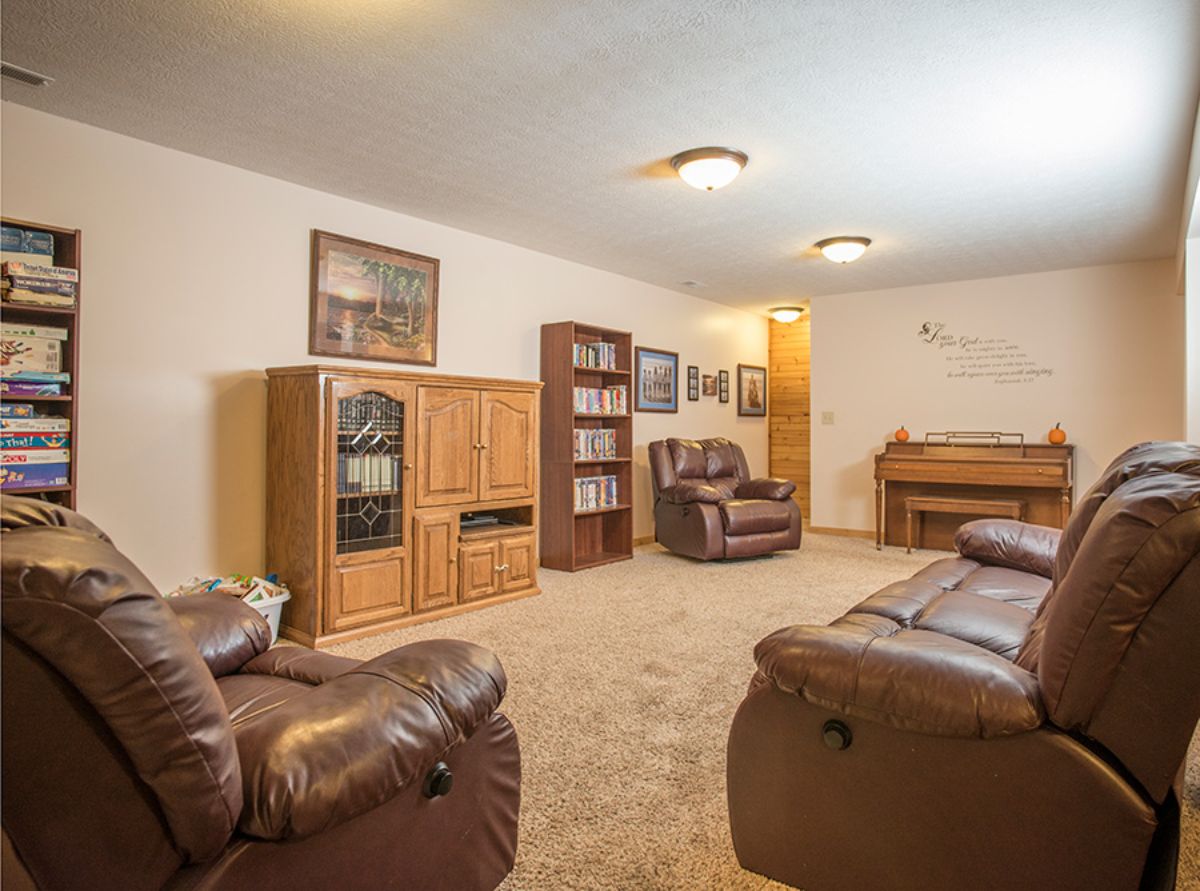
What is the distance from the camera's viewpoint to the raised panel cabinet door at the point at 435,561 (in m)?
3.74

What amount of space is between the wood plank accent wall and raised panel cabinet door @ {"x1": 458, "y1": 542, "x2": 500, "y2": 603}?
4.75 m

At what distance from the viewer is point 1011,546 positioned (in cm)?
292

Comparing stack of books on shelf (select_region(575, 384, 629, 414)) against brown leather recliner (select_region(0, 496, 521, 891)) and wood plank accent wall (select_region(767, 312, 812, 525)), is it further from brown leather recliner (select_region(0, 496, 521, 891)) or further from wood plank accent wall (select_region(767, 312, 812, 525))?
brown leather recliner (select_region(0, 496, 521, 891))

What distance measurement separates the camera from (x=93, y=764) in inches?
32.3

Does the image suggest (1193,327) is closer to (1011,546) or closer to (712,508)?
(1011,546)

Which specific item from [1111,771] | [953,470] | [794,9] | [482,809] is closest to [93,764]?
[482,809]

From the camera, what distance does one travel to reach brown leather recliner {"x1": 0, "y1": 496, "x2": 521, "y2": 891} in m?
0.77

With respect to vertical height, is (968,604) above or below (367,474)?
below

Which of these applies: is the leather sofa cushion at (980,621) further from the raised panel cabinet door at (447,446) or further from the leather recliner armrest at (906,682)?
the raised panel cabinet door at (447,446)

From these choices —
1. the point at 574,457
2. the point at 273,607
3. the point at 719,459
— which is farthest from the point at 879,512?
the point at 273,607

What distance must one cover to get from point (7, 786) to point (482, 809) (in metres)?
0.81

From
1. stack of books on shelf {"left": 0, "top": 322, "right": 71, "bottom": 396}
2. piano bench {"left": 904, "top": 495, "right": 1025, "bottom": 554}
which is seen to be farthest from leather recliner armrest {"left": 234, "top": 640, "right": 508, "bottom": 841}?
piano bench {"left": 904, "top": 495, "right": 1025, "bottom": 554}

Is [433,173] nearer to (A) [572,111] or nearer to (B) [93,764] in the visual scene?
(A) [572,111]

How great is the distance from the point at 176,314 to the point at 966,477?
5655mm
